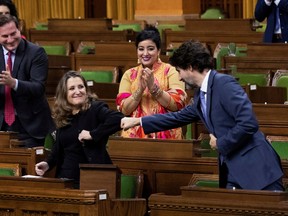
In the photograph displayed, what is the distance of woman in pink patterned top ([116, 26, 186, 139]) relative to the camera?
19.5 ft

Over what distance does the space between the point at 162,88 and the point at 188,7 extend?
7.99 m

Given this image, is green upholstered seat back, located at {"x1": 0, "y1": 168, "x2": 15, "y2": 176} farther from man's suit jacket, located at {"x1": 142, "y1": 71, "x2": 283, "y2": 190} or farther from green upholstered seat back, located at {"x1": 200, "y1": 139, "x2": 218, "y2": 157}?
man's suit jacket, located at {"x1": 142, "y1": 71, "x2": 283, "y2": 190}

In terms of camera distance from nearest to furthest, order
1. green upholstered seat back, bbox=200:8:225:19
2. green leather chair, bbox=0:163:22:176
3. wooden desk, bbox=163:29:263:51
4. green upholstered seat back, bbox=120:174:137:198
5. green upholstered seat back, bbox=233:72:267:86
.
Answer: green upholstered seat back, bbox=120:174:137:198 < green leather chair, bbox=0:163:22:176 < green upholstered seat back, bbox=233:72:267:86 < wooden desk, bbox=163:29:263:51 < green upholstered seat back, bbox=200:8:225:19

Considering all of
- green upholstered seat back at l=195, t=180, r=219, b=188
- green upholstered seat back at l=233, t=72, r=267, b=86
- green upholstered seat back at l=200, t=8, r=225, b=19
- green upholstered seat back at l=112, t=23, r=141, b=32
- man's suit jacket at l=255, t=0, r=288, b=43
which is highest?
man's suit jacket at l=255, t=0, r=288, b=43

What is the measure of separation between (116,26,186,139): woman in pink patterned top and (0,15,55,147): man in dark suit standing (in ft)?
1.90

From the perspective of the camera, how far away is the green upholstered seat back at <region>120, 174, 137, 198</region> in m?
5.80

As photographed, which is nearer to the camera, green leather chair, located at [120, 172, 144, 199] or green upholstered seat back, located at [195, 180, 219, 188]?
green upholstered seat back, located at [195, 180, 219, 188]

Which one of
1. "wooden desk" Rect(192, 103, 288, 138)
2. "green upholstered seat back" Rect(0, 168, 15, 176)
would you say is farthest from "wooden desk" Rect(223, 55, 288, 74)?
"green upholstered seat back" Rect(0, 168, 15, 176)

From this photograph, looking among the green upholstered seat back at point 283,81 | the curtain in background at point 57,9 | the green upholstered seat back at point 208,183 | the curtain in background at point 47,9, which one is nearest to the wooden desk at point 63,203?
the green upholstered seat back at point 208,183

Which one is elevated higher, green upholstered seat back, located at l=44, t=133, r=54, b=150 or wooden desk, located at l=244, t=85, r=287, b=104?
wooden desk, located at l=244, t=85, r=287, b=104

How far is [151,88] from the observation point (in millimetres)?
5875

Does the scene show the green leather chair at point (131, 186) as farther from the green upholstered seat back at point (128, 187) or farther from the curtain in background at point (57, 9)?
the curtain in background at point (57, 9)

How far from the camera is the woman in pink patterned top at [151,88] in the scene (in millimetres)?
5938

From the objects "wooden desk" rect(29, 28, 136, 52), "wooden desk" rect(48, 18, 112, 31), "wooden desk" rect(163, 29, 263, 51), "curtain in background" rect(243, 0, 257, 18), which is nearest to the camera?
"wooden desk" rect(163, 29, 263, 51)
